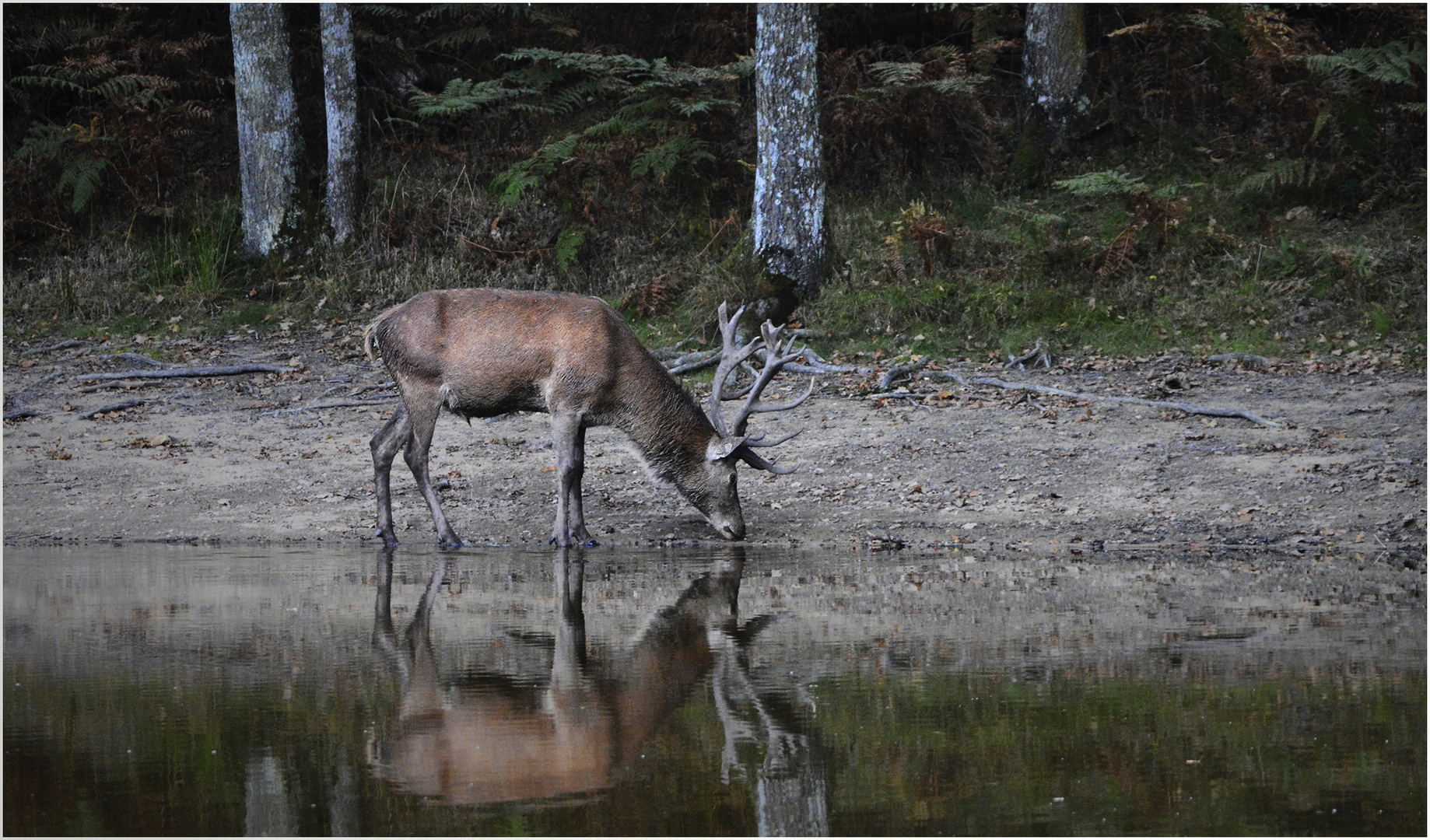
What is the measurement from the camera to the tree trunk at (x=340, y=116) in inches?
741

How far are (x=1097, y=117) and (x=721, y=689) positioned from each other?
15514mm

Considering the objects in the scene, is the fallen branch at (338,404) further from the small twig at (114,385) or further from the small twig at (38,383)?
the small twig at (38,383)

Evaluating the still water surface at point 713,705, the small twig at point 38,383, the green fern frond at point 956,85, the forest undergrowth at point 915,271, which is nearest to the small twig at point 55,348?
the forest undergrowth at point 915,271

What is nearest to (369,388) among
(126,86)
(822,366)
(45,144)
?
(822,366)

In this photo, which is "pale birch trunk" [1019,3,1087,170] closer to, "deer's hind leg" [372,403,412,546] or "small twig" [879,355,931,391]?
"small twig" [879,355,931,391]

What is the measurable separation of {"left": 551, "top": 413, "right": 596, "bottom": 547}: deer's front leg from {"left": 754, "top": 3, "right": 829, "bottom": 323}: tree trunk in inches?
236

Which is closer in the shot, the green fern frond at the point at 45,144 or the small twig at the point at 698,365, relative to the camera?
the small twig at the point at 698,365

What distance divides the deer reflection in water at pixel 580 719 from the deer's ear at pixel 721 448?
10.9 feet

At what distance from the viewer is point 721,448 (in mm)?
10867

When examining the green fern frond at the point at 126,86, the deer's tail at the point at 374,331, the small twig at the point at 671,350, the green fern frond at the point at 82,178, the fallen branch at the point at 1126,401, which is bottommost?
the fallen branch at the point at 1126,401

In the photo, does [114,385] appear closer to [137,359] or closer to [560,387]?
[137,359]

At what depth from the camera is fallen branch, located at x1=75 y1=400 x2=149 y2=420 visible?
46.3 feet

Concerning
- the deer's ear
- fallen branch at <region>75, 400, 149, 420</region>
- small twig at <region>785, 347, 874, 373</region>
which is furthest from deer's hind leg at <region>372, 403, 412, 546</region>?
small twig at <region>785, 347, 874, 373</region>

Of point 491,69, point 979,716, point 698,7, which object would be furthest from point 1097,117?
point 979,716
